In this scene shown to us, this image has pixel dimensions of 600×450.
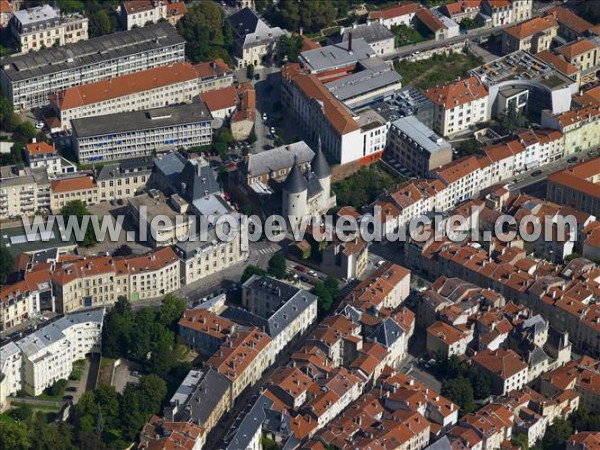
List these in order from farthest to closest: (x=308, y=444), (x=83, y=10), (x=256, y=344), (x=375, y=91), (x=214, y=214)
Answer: (x=83, y=10) < (x=375, y=91) < (x=214, y=214) < (x=256, y=344) < (x=308, y=444)

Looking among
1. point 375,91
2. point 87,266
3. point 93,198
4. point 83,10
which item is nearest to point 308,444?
point 87,266

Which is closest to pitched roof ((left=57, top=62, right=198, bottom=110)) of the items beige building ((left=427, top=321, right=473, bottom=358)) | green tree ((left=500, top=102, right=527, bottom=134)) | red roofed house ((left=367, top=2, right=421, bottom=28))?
red roofed house ((left=367, top=2, right=421, bottom=28))

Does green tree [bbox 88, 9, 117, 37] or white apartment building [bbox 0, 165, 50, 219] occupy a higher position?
green tree [bbox 88, 9, 117, 37]

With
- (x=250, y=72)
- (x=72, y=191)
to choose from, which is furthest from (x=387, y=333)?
(x=250, y=72)

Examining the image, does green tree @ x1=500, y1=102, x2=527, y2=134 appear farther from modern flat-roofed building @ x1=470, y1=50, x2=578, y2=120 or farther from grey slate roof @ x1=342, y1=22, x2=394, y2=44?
grey slate roof @ x1=342, y1=22, x2=394, y2=44

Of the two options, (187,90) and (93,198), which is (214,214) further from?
(187,90)

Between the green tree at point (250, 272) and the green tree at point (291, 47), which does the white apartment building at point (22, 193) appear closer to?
the green tree at point (250, 272)

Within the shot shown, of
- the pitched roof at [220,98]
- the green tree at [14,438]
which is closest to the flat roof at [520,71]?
the pitched roof at [220,98]
